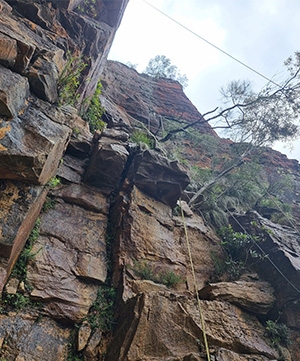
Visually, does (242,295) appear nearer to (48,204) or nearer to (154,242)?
(154,242)

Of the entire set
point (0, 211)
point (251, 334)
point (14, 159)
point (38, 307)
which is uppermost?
point (14, 159)

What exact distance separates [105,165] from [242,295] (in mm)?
4168

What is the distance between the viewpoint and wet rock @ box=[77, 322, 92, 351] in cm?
347

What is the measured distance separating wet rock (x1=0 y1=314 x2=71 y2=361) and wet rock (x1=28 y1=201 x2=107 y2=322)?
0.22 meters

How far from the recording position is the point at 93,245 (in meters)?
4.83

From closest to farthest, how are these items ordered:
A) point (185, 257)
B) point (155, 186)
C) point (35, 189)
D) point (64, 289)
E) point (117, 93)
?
point (35, 189)
point (64, 289)
point (185, 257)
point (155, 186)
point (117, 93)

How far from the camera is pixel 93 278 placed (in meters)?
4.33

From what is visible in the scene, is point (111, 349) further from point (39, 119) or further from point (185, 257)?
point (39, 119)

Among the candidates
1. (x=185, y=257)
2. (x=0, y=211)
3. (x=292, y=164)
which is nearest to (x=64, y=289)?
(x=0, y=211)

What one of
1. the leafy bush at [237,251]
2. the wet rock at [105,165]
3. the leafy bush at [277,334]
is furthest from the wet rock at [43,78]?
the leafy bush at [277,334]

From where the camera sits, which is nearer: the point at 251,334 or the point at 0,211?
the point at 0,211

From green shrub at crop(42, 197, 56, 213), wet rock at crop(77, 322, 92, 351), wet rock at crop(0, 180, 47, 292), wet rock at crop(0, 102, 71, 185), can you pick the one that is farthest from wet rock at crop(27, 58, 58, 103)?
wet rock at crop(77, 322, 92, 351)

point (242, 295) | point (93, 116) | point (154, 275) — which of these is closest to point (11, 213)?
point (154, 275)

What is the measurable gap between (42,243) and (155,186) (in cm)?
297
